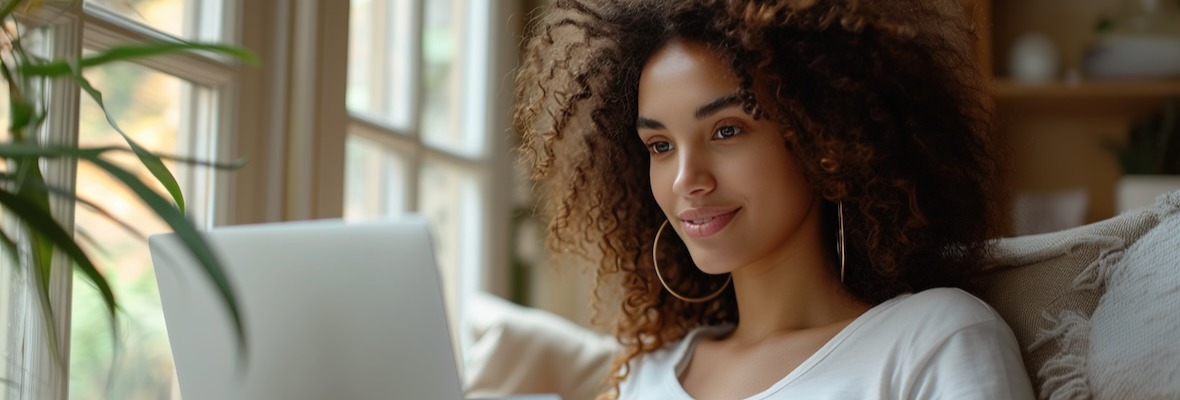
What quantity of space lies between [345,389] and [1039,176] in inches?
116

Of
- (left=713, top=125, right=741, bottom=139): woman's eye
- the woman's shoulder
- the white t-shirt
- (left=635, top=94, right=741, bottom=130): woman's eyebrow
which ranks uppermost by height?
(left=635, top=94, right=741, bottom=130): woman's eyebrow

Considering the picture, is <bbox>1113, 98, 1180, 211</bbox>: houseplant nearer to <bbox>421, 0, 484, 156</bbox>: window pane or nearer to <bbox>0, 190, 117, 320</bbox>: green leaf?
<bbox>421, 0, 484, 156</bbox>: window pane

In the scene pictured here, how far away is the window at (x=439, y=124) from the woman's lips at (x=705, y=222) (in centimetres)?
74

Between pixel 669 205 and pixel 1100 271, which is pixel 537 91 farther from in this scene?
pixel 1100 271

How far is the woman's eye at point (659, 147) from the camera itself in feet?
4.57

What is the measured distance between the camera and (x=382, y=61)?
2.13 m

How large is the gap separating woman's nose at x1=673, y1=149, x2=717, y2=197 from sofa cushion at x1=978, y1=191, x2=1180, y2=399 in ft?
1.18

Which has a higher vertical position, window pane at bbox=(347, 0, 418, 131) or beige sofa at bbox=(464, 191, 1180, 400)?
window pane at bbox=(347, 0, 418, 131)

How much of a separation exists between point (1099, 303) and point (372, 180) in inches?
50.0

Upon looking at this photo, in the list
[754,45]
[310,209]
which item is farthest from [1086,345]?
[310,209]

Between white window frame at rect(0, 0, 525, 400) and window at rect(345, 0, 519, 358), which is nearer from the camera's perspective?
white window frame at rect(0, 0, 525, 400)

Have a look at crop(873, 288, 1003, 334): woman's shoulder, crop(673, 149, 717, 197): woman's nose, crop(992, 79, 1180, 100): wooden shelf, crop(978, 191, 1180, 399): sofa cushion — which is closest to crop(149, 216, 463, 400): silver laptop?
crop(673, 149, 717, 197): woman's nose

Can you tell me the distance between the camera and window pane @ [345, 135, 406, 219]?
201cm

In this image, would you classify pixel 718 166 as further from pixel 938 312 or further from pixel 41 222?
pixel 41 222
